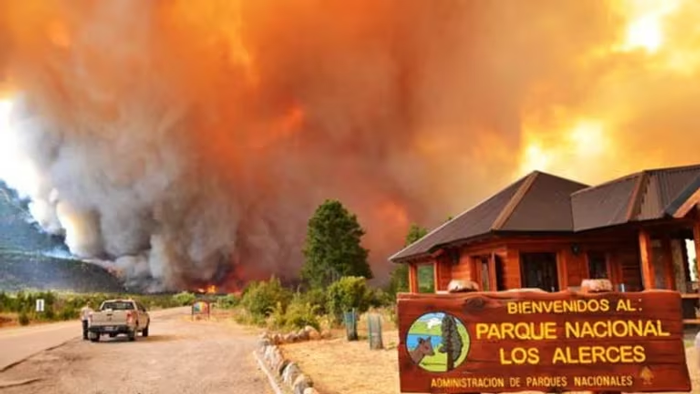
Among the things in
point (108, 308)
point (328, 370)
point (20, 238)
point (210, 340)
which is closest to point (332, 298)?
point (210, 340)

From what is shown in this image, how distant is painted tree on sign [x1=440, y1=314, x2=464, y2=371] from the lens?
19.0ft

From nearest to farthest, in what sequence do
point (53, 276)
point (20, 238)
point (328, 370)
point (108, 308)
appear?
point (328, 370) < point (108, 308) < point (53, 276) < point (20, 238)

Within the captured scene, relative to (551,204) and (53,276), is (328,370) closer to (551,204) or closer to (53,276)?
(551,204)

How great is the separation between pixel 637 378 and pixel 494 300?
5.29 feet

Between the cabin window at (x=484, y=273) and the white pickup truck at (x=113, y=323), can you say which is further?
the white pickup truck at (x=113, y=323)

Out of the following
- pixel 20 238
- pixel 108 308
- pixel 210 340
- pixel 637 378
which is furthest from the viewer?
pixel 20 238

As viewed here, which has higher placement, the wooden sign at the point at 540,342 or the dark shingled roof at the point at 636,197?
the dark shingled roof at the point at 636,197

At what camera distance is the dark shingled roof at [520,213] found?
55.5 ft

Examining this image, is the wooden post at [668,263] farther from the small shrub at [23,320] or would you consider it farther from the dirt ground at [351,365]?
the small shrub at [23,320]

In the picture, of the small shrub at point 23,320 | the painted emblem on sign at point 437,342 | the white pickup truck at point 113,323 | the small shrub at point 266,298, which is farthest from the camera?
the small shrub at point 23,320

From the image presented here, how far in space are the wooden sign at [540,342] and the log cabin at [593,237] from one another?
31.1 ft

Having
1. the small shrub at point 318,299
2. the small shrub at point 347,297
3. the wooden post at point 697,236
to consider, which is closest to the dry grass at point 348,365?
the small shrub at point 347,297

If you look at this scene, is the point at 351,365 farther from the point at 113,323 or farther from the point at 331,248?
the point at 331,248

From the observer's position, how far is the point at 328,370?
39.9ft
